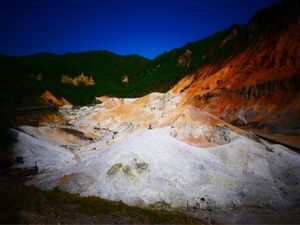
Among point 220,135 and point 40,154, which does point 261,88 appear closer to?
point 220,135

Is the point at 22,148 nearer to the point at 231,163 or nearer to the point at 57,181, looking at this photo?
the point at 57,181

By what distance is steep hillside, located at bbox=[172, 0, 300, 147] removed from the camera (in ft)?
126

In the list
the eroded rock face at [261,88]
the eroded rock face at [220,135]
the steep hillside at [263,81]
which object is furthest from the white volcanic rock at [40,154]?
the steep hillside at [263,81]

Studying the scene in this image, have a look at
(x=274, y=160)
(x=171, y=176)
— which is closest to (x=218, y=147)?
(x=274, y=160)

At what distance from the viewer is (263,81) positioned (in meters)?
43.4

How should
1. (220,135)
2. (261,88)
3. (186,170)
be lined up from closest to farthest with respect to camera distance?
(186,170) < (220,135) < (261,88)

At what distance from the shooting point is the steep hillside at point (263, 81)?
126 feet

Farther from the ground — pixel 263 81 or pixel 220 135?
pixel 263 81

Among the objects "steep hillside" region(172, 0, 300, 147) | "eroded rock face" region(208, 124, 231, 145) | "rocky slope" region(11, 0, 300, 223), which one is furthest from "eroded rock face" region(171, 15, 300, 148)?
"eroded rock face" region(208, 124, 231, 145)

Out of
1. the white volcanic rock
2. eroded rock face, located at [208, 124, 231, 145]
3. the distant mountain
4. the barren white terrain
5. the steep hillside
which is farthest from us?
the distant mountain

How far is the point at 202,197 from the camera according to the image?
20625 millimetres

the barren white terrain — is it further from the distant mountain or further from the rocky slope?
the distant mountain

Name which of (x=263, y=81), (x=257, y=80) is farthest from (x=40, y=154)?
(x=257, y=80)

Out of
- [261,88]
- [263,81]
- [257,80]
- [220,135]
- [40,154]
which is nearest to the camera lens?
[220,135]
